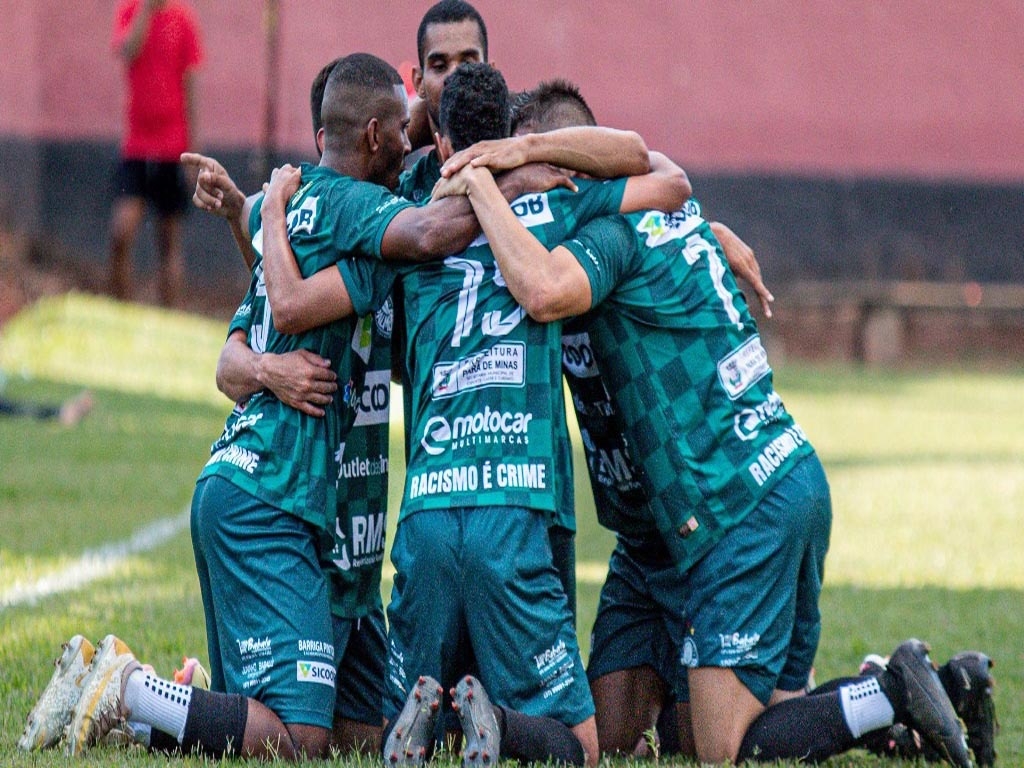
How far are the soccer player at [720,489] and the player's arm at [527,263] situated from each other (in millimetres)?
10

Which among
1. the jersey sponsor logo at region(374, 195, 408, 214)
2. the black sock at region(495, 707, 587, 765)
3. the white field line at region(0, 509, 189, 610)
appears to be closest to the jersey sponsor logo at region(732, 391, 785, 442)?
the black sock at region(495, 707, 587, 765)

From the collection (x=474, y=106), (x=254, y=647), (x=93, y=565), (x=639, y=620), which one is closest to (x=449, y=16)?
(x=474, y=106)

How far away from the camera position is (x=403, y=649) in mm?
4227

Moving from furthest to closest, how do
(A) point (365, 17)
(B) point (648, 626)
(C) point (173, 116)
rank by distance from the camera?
(A) point (365, 17) → (C) point (173, 116) → (B) point (648, 626)

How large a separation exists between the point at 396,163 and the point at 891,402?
39.8 feet

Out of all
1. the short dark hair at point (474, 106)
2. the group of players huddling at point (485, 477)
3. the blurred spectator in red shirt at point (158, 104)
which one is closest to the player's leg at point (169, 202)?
the blurred spectator in red shirt at point (158, 104)

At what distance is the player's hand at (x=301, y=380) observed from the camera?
439 cm

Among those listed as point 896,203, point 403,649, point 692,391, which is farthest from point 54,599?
point 896,203

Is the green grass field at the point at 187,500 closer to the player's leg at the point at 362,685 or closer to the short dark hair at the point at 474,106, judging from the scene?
the player's leg at the point at 362,685

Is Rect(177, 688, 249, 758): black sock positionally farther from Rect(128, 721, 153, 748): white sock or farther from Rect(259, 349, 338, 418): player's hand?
Rect(259, 349, 338, 418): player's hand

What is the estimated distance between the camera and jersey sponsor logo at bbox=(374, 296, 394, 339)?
15.2 ft

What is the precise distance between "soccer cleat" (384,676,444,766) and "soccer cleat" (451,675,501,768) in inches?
2.7

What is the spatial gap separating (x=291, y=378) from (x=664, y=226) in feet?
4.02

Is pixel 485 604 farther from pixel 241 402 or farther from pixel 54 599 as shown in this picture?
pixel 54 599
